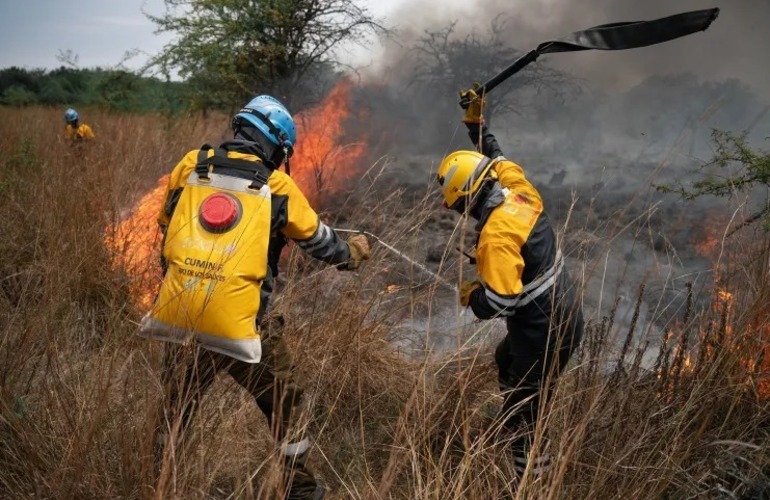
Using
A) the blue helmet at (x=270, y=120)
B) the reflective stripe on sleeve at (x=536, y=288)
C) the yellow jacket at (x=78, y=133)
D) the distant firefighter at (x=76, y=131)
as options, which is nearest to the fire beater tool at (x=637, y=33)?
the reflective stripe on sleeve at (x=536, y=288)

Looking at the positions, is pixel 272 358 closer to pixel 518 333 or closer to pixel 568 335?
pixel 518 333

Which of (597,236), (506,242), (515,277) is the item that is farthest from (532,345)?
(597,236)

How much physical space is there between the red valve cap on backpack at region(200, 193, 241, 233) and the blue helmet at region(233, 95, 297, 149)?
0.56 metres

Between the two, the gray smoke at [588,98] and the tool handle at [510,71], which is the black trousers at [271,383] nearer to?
the tool handle at [510,71]

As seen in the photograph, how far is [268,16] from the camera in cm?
915

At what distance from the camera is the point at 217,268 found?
2.17m

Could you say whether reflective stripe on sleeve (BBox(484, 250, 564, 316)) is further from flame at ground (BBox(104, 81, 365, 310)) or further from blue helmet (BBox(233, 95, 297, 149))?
flame at ground (BBox(104, 81, 365, 310))

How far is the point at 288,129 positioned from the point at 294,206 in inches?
21.7

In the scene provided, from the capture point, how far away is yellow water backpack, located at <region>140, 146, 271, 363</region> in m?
2.15

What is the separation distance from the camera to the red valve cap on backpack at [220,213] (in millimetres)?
2240

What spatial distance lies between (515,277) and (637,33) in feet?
4.43

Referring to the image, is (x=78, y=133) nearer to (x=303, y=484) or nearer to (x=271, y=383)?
(x=271, y=383)

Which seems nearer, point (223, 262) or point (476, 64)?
point (223, 262)

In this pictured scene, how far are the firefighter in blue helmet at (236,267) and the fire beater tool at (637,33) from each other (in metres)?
1.61
